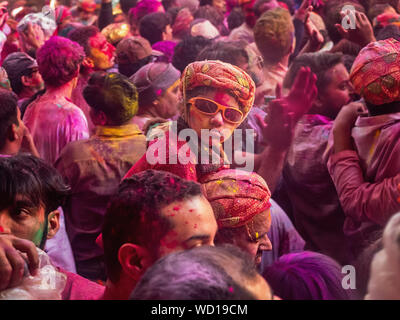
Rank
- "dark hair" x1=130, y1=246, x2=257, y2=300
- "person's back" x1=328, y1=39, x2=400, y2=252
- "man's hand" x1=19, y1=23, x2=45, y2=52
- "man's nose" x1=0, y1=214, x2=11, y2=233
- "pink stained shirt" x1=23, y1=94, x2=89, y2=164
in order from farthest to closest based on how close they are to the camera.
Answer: "man's hand" x1=19, y1=23, x2=45, y2=52
"pink stained shirt" x1=23, y1=94, x2=89, y2=164
"person's back" x1=328, y1=39, x2=400, y2=252
"man's nose" x1=0, y1=214, x2=11, y2=233
"dark hair" x1=130, y1=246, x2=257, y2=300

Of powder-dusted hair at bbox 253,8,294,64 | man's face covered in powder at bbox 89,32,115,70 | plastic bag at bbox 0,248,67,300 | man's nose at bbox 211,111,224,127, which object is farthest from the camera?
man's face covered in powder at bbox 89,32,115,70

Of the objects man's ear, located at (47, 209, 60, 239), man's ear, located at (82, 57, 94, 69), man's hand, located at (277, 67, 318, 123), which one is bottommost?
man's ear, located at (82, 57, 94, 69)

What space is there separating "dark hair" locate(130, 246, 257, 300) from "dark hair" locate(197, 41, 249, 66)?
6.17 feet

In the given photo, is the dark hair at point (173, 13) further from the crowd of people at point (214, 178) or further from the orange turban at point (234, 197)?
the orange turban at point (234, 197)

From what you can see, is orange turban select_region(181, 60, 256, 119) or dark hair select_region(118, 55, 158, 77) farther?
dark hair select_region(118, 55, 158, 77)

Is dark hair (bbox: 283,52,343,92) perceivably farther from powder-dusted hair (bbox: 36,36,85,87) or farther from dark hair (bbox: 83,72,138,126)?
powder-dusted hair (bbox: 36,36,85,87)

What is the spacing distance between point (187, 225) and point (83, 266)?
1310 mm

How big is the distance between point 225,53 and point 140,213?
156 cm

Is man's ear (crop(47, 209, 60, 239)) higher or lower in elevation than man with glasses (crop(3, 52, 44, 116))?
higher

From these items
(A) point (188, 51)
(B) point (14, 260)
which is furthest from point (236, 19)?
(B) point (14, 260)

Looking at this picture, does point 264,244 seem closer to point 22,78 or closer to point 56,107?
point 56,107

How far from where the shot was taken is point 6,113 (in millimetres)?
2725

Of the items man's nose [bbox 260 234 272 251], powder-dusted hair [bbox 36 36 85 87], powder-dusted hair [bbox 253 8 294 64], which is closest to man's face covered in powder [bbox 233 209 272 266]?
man's nose [bbox 260 234 272 251]

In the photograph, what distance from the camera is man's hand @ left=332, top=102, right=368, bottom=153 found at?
8.47 ft
